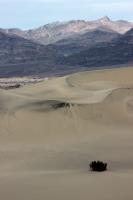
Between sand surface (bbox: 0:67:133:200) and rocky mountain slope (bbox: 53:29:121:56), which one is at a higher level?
rocky mountain slope (bbox: 53:29:121:56)

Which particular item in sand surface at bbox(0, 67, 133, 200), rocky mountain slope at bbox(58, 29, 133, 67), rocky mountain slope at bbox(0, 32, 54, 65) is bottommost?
sand surface at bbox(0, 67, 133, 200)

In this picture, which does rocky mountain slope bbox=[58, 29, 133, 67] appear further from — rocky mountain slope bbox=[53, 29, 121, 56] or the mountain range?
rocky mountain slope bbox=[53, 29, 121, 56]

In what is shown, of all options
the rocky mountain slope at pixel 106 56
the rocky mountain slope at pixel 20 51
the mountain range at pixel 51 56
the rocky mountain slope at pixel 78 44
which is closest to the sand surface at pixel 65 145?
the mountain range at pixel 51 56

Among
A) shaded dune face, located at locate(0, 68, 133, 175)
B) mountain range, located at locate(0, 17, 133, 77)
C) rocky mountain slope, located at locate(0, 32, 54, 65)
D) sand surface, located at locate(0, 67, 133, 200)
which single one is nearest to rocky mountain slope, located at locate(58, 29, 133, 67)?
mountain range, located at locate(0, 17, 133, 77)

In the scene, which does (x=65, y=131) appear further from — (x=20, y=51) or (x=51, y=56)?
(x=20, y=51)

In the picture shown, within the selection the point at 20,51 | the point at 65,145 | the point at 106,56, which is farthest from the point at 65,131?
the point at 20,51

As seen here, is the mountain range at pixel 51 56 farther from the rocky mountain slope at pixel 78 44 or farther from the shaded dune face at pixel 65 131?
the shaded dune face at pixel 65 131

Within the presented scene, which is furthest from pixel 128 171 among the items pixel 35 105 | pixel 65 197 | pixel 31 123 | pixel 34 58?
pixel 34 58

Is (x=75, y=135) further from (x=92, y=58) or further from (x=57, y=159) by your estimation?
(x=92, y=58)
